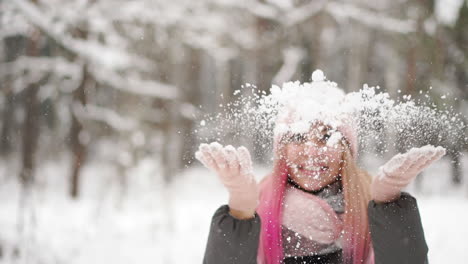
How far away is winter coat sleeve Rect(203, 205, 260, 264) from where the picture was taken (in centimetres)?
103

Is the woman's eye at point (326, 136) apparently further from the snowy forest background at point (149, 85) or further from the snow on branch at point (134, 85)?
the snow on branch at point (134, 85)

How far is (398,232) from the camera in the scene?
98 cm

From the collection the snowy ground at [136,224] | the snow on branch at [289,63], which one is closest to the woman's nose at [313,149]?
the snowy ground at [136,224]

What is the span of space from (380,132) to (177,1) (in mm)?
3610

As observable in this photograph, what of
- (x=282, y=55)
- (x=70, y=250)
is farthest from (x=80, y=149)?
(x=282, y=55)

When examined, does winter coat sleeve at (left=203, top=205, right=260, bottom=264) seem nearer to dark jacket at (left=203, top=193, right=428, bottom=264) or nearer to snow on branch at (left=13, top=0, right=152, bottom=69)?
dark jacket at (left=203, top=193, right=428, bottom=264)

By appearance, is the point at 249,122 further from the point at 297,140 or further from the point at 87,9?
the point at 87,9

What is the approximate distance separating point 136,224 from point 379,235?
436cm

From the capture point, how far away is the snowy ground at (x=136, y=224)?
3613mm

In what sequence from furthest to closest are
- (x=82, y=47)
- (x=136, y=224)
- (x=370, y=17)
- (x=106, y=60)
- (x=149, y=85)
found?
(x=370, y=17)
(x=136, y=224)
(x=149, y=85)
(x=106, y=60)
(x=82, y=47)

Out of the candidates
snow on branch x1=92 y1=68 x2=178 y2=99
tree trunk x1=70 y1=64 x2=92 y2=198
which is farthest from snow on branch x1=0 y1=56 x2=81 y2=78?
snow on branch x1=92 y1=68 x2=178 y2=99

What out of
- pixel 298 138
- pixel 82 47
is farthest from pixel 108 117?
pixel 298 138

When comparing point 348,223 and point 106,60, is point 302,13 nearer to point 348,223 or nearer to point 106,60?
point 106,60

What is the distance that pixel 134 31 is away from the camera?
13.4 ft
